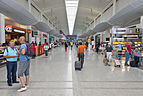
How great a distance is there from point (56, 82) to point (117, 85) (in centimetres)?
230

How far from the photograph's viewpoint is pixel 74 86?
4727 millimetres

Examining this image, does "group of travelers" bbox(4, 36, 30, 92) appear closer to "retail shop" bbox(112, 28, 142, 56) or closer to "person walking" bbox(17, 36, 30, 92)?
"person walking" bbox(17, 36, 30, 92)

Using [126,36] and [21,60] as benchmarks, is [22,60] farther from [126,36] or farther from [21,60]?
[126,36]

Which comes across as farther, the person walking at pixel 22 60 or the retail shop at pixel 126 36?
the retail shop at pixel 126 36

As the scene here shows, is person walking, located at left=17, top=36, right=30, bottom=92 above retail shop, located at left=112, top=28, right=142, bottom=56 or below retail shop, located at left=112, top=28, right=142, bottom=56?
below

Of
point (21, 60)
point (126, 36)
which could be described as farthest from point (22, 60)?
point (126, 36)

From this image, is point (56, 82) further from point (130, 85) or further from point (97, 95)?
point (130, 85)

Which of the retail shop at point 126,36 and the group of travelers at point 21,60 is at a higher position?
the retail shop at point 126,36

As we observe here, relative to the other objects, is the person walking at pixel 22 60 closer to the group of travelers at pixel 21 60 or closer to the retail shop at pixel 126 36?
the group of travelers at pixel 21 60

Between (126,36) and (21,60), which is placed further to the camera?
(126,36)

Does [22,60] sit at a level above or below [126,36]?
below

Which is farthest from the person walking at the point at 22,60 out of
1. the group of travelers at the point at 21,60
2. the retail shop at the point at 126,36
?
the retail shop at the point at 126,36

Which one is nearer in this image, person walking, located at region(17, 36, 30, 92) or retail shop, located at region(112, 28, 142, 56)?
person walking, located at region(17, 36, 30, 92)

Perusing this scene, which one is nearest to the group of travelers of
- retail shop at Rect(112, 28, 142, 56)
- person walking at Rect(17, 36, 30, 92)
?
person walking at Rect(17, 36, 30, 92)
